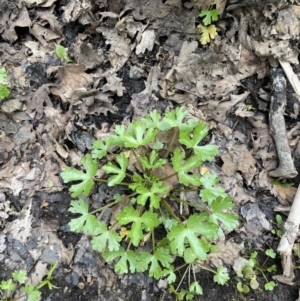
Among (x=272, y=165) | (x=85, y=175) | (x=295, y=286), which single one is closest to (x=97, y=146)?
(x=85, y=175)

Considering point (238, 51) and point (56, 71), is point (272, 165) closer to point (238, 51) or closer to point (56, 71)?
point (238, 51)

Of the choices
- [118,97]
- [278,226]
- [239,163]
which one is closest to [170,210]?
[239,163]

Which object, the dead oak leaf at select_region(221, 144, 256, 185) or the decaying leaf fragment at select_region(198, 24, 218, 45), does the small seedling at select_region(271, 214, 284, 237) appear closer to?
the dead oak leaf at select_region(221, 144, 256, 185)

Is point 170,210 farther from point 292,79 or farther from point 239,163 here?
point 292,79

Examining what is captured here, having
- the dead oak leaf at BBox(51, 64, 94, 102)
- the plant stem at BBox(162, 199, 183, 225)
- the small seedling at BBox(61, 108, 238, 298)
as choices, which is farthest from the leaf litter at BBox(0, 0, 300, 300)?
the plant stem at BBox(162, 199, 183, 225)

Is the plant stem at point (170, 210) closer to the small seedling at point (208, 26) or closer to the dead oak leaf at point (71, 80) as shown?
the dead oak leaf at point (71, 80)

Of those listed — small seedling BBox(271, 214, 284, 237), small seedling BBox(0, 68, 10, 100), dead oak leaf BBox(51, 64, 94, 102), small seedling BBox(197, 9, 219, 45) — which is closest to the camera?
small seedling BBox(0, 68, 10, 100)
